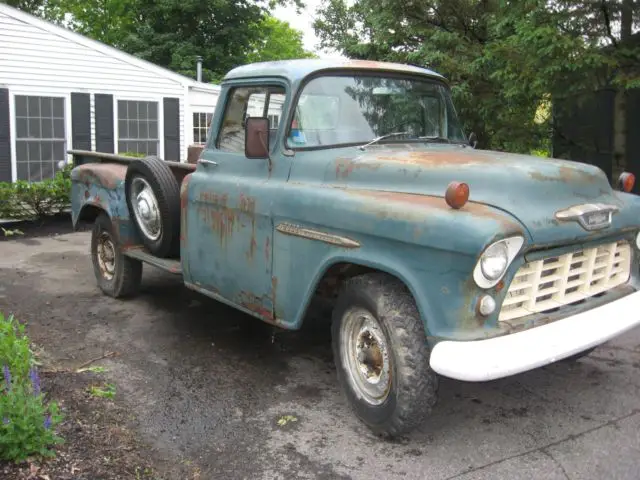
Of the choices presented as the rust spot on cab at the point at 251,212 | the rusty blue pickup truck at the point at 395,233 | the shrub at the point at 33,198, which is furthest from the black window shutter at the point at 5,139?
the rust spot on cab at the point at 251,212

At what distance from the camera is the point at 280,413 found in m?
3.91

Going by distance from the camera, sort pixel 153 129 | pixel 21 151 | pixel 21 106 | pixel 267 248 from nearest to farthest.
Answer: pixel 267 248 < pixel 21 106 < pixel 21 151 < pixel 153 129

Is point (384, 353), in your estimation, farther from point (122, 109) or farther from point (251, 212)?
point (122, 109)

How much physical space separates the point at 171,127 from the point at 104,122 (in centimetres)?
173

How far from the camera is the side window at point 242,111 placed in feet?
14.7

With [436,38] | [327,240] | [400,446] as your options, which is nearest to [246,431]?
[400,446]

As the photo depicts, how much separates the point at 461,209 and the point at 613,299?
4.18 ft

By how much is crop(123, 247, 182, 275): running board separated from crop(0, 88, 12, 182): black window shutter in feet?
26.3

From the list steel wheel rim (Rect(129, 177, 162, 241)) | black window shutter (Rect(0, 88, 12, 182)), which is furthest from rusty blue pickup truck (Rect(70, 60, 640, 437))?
black window shutter (Rect(0, 88, 12, 182))

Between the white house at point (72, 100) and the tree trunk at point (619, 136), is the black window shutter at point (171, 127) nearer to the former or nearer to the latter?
the white house at point (72, 100)

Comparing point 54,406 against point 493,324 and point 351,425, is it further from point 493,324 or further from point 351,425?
point 493,324

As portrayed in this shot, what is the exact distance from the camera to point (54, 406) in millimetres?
3039

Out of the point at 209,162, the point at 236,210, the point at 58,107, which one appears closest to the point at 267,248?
the point at 236,210

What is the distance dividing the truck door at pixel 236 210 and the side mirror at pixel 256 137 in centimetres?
12
